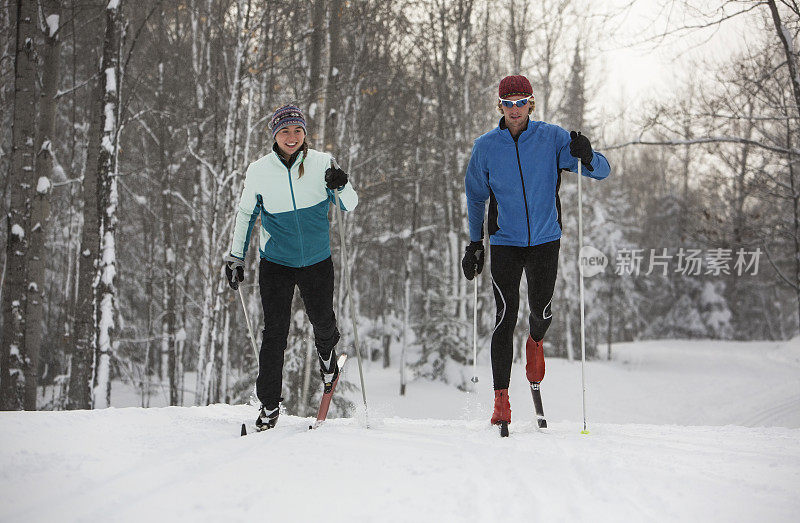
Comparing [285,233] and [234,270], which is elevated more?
[285,233]

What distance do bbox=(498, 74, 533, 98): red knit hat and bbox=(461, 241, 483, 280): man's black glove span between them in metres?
0.95

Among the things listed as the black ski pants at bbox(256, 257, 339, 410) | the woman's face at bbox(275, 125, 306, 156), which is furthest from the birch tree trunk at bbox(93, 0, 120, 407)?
the woman's face at bbox(275, 125, 306, 156)

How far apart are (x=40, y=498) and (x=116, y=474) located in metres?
0.31

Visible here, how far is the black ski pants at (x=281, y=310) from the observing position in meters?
3.47

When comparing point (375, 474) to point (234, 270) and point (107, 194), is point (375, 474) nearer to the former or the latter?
point (234, 270)

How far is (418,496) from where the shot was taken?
1987mm

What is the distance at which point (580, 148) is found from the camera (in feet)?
11.0

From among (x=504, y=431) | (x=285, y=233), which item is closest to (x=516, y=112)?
(x=285, y=233)

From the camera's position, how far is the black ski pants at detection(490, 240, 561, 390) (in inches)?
137

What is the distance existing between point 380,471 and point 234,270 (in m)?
1.81

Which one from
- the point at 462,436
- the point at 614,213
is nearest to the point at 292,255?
the point at 462,436

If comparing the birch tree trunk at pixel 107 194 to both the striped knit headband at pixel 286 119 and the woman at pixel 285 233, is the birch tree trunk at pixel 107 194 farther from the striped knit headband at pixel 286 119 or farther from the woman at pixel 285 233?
the striped knit headband at pixel 286 119

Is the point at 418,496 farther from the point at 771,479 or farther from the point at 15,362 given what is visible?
the point at 15,362

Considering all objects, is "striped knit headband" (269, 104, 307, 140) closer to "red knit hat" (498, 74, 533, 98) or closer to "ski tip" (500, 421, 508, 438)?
"red knit hat" (498, 74, 533, 98)
